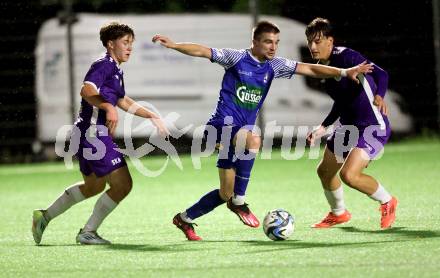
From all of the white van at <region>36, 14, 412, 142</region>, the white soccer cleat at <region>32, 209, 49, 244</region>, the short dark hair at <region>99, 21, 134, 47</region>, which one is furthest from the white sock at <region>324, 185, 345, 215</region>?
the white van at <region>36, 14, 412, 142</region>

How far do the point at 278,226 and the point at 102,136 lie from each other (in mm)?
1444

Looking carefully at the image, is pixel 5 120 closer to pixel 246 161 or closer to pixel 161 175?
pixel 161 175

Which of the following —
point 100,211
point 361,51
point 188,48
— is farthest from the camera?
point 361,51

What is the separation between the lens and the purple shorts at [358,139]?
806cm

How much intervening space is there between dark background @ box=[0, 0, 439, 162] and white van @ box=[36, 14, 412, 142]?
24 centimetres

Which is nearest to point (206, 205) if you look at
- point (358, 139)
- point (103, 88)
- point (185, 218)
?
point (185, 218)

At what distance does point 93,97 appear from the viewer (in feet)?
24.6

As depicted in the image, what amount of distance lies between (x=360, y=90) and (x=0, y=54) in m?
10.8

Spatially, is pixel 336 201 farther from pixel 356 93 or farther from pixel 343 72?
pixel 343 72

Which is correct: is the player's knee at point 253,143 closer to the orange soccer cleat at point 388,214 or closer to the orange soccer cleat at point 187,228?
the orange soccer cleat at point 187,228

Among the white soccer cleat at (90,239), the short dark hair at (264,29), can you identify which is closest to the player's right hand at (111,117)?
the white soccer cleat at (90,239)

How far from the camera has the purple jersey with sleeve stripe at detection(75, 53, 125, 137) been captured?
7617 mm

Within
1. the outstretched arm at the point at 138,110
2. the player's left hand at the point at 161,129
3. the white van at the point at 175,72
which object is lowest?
the white van at the point at 175,72

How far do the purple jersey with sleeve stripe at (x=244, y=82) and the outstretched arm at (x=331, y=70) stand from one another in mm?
102
